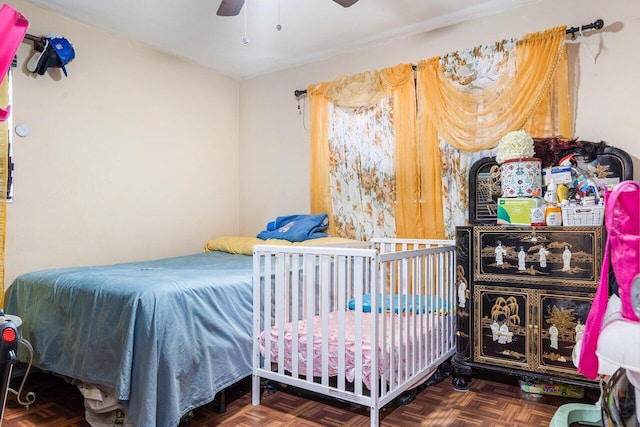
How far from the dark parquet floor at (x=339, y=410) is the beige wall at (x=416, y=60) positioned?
140 cm

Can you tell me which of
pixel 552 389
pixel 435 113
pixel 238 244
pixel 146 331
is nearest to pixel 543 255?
pixel 552 389

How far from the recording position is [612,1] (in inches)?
94.8

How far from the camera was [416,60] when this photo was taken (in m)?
3.11

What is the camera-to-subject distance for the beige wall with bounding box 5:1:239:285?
2.72 meters

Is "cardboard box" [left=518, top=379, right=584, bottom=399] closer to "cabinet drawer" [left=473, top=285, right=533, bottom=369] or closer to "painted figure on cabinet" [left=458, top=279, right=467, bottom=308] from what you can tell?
"cabinet drawer" [left=473, top=285, right=533, bottom=369]

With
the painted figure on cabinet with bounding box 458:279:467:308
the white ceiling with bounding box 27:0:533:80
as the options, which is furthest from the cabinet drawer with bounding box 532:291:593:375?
the white ceiling with bounding box 27:0:533:80

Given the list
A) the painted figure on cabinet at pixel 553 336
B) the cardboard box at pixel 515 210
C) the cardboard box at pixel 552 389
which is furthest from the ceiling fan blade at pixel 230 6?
the cardboard box at pixel 552 389

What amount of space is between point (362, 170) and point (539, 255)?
1519 millimetres

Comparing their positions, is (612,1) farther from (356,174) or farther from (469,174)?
(356,174)

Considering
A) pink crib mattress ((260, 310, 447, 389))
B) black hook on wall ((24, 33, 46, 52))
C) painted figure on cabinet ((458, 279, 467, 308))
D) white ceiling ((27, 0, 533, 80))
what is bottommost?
pink crib mattress ((260, 310, 447, 389))

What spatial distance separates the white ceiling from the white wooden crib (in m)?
1.60

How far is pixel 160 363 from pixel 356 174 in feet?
6.78

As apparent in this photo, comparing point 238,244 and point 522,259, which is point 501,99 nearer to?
point 522,259

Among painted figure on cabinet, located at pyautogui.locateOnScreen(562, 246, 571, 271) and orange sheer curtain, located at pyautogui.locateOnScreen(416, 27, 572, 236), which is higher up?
orange sheer curtain, located at pyautogui.locateOnScreen(416, 27, 572, 236)
